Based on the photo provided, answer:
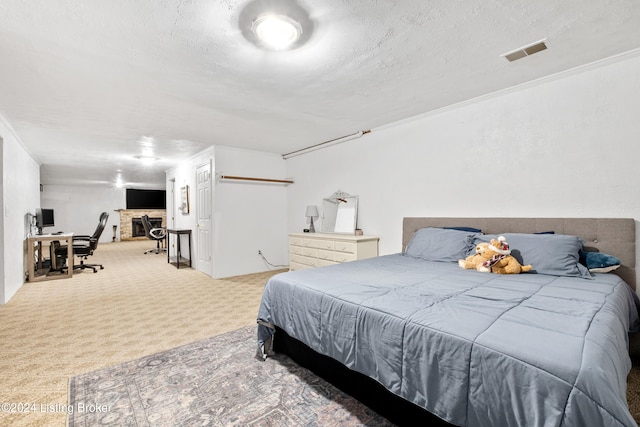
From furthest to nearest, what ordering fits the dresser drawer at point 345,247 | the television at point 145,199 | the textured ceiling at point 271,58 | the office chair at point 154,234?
the television at point 145,199 < the office chair at point 154,234 < the dresser drawer at point 345,247 < the textured ceiling at point 271,58

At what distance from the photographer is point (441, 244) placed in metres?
3.04

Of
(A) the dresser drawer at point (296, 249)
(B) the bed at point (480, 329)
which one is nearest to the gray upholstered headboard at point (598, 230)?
(B) the bed at point (480, 329)

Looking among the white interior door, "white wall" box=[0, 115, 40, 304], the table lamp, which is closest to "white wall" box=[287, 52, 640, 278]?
the table lamp

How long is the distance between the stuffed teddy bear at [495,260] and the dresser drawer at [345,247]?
158 centimetres

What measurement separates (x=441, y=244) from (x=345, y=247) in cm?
137

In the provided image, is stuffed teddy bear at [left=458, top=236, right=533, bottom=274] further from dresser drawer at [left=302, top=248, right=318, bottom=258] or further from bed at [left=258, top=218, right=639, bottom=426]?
dresser drawer at [left=302, top=248, right=318, bottom=258]

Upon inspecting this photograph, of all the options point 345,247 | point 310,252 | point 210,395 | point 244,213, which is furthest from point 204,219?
point 210,395

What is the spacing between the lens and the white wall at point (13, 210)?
12.3ft

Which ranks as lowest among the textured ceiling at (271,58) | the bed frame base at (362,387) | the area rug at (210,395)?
the area rug at (210,395)

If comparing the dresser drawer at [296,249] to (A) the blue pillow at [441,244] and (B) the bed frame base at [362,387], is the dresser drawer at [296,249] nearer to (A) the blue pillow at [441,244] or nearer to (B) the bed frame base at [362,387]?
(A) the blue pillow at [441,244]

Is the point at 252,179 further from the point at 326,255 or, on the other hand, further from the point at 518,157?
the point at 518,157

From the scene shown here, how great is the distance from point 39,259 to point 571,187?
26.9ft

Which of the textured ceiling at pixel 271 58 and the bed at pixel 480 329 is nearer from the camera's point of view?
the bed at pixel 480 329

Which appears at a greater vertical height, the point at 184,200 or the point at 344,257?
the point at 184,200
